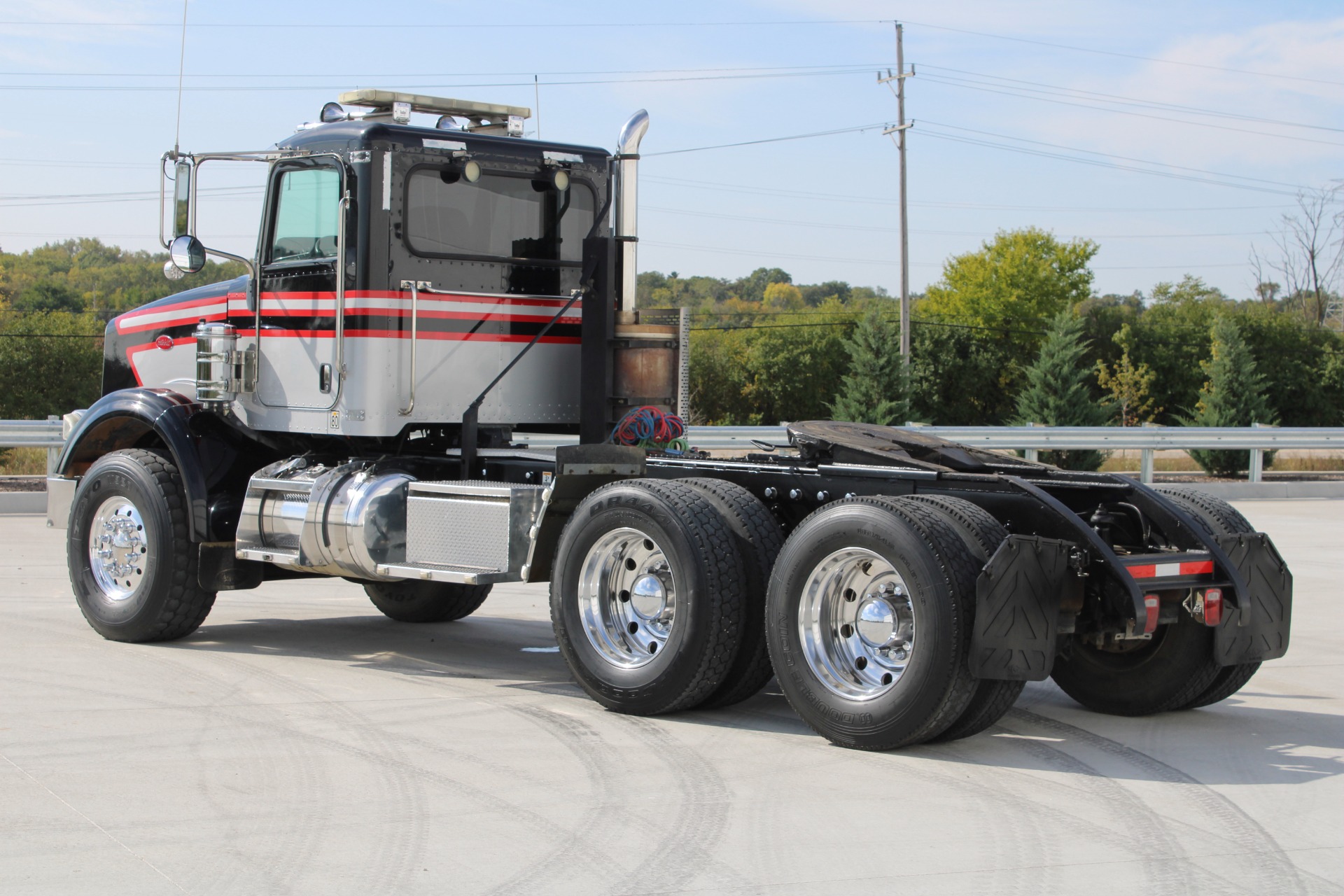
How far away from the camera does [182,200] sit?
8.56m

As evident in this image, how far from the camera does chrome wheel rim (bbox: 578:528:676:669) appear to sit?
691 cm

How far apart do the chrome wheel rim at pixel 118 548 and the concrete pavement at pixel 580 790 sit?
58 cm

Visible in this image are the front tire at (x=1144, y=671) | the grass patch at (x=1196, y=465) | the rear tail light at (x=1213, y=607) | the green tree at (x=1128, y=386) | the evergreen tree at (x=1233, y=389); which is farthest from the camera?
the green tree at (x=1128, y=386)

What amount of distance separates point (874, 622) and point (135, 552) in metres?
5.01

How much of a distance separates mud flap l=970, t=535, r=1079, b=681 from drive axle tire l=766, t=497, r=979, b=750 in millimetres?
84

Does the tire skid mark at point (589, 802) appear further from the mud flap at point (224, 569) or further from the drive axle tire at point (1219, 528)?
the drive axle tire at point (1219, 528)

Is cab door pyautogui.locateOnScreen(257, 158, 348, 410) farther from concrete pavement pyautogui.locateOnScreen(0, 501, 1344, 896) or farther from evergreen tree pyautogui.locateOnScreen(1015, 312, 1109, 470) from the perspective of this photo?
evergreen tree pyautogui.locateOnScreen(1015, 312, 1109, 470)

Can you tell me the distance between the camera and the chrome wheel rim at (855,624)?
6117 millimetres

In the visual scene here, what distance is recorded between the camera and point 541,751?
614 cm

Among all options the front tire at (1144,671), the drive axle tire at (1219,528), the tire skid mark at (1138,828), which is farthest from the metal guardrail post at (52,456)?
the tire skid mark at (1138,828)

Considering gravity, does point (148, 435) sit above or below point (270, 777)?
above

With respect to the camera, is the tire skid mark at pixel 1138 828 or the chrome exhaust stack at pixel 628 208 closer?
the tire skid mark at pixel 1138 828

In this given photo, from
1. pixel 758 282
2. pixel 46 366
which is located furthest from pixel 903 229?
pixel 758 282

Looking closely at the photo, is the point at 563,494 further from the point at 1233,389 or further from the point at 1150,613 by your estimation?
the point at 1233,389
